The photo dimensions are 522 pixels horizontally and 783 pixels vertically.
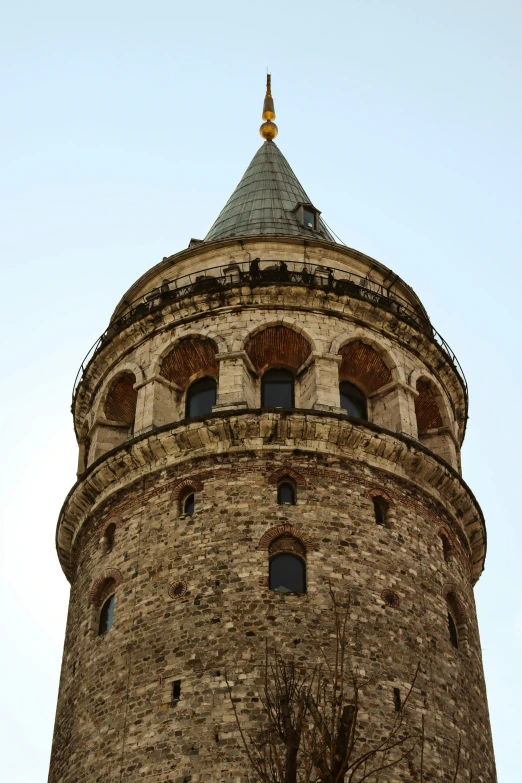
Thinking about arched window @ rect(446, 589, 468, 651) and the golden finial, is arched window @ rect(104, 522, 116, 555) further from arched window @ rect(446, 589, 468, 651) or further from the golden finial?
the golden finial

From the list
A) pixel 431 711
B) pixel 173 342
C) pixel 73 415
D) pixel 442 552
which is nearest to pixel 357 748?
pixel 431 711

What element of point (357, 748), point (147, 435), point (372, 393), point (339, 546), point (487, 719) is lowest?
point (357, 748)

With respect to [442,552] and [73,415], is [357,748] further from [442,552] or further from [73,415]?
[73,415]

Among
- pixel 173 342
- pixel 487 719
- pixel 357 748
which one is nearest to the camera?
pixel 357 748

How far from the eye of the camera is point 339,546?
71.7 feet

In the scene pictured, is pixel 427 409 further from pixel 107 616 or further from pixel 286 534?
pixel 107 616

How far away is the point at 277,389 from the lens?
25.7m

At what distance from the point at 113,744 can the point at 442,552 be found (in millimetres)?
7627

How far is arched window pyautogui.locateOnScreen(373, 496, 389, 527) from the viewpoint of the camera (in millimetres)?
23000

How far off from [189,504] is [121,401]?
16.3 feet

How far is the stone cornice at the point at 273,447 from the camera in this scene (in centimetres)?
2345

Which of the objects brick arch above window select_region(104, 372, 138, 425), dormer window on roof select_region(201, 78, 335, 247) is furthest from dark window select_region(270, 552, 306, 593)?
dormer window on roof select_region(201, 78, 335, 247)

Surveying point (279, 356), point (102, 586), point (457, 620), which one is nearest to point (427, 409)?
point (279, 356)

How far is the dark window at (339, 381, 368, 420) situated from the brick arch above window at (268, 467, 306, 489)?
3.28 m
